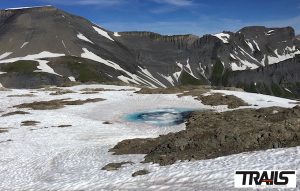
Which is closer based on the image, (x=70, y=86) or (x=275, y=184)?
(x=275, y=184)

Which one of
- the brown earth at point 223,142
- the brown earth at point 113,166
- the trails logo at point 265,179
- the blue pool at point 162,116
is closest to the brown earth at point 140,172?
the brown earth at point 223,142

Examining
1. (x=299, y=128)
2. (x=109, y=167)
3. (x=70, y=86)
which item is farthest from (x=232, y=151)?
(x=70, y=86)

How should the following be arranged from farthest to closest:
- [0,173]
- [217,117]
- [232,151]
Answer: [217,117] → [0,173] → [232,151]

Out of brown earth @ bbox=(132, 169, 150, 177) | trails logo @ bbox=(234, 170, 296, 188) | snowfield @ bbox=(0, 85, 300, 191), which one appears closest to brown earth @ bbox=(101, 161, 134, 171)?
snowfield @ bbox=(0, 85, 300, 191)

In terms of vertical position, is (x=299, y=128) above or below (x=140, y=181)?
above

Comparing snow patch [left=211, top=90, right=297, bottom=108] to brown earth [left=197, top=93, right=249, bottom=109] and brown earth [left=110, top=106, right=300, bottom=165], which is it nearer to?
brown earth [left=197, top=93, right=249, bottom=109]

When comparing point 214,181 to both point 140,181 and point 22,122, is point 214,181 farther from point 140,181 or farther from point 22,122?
point 22,122

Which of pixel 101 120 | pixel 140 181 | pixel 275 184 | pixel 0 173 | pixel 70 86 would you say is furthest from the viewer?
pixel 70 86
